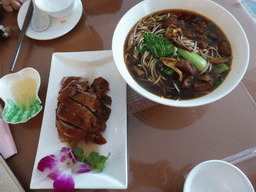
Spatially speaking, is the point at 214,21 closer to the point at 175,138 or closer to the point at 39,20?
the point at 175,138

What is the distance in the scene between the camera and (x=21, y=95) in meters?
1.45

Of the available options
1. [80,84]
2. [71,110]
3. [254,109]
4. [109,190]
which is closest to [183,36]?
[254,109]

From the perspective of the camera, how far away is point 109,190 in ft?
3.85

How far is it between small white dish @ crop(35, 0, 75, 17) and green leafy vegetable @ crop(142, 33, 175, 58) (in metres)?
0.76

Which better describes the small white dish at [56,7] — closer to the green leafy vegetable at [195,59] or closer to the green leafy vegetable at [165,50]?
the green leafy vegetable at [165,50]

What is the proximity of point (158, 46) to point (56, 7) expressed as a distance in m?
1.09

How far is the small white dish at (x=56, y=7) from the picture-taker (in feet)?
5.20

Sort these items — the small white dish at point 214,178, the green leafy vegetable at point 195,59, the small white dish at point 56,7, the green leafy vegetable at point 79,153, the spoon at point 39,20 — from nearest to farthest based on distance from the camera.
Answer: the small white dish at point 214,178
the green leafy vegetable at point 79,153
the green leafy vegetable at point 195,59
the small white dish at point 56,7
the spoon at point 39,20

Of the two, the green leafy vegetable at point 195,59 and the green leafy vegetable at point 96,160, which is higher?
the green leafy vegetable at point 195,59

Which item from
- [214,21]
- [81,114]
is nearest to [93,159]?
[81,114]

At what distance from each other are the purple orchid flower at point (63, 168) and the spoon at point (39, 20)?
119 centimetres

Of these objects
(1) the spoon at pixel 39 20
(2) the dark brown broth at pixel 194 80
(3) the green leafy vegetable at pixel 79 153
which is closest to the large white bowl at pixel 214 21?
(2) the dark brown broth at pixel 194 80

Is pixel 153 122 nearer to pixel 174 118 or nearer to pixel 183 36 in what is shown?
pixel 174 118

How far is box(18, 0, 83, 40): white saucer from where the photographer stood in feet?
5.49
